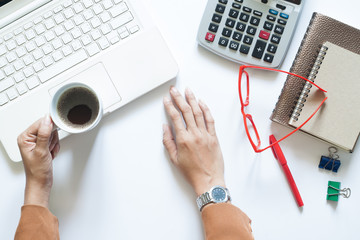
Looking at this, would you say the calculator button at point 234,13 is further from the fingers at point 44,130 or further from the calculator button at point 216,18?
the fingers at point 44,130

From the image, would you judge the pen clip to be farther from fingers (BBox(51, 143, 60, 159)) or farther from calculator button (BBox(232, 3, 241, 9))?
fingers (BBox(51, 143, 60, 159))

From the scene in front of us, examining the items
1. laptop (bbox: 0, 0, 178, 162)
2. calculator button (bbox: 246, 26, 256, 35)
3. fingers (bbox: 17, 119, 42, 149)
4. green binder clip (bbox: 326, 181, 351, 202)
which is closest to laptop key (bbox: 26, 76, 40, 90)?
laptop (bbox: 0, 0, 178, 162)

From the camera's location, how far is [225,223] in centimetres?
62

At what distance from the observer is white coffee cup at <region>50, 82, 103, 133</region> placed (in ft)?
1.92

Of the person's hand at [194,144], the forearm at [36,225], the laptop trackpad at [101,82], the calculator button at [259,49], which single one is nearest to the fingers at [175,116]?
the person's hand at [194,144]

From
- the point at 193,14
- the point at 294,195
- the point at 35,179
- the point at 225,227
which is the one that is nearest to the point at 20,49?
the point at 35,179

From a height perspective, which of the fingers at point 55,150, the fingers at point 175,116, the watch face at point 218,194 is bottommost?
the watch face at point 218,194

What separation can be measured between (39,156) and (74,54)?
22cm

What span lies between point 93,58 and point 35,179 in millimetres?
271

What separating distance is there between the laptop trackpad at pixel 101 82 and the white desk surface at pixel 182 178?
4 centimetres

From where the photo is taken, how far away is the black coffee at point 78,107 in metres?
0.61

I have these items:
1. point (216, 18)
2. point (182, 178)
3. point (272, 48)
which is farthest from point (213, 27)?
point (182, 178)

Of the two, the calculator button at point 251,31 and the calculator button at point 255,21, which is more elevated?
the calculator button at point 255,21

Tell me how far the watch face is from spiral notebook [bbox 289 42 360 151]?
0.66 feet
